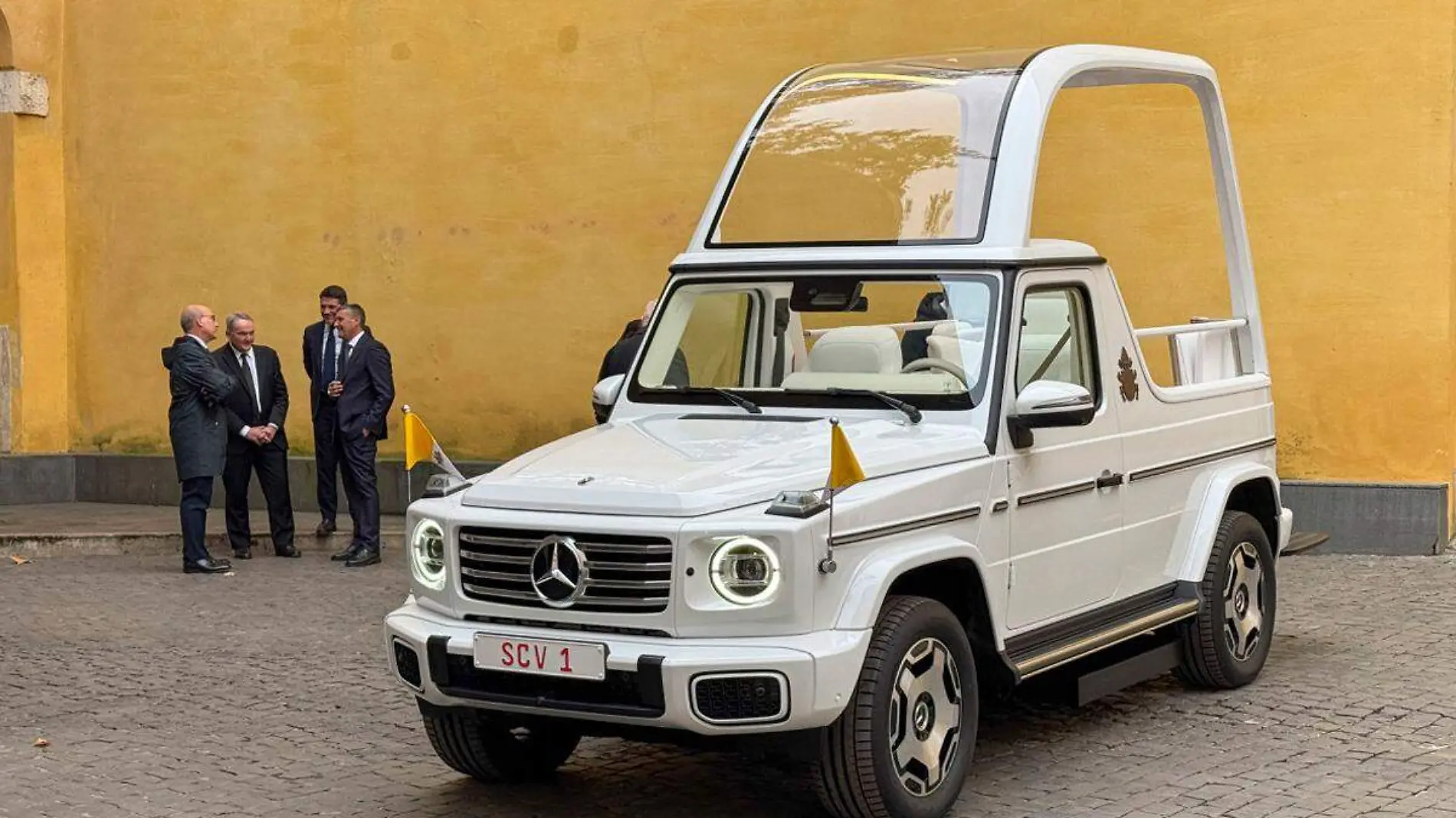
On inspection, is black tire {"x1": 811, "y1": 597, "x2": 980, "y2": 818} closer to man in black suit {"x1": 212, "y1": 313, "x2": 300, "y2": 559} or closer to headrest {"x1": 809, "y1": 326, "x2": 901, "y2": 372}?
headrest {"x1": 809, "y1": 326, "x2": 901, "y2": 372}

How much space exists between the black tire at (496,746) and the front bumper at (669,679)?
49 cm

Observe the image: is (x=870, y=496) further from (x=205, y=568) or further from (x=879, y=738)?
(x=205, y=568)

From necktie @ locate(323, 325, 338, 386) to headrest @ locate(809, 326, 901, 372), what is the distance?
693 cm

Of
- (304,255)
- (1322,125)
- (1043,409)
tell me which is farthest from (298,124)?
(1043,409)

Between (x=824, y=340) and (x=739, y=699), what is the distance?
1.98 metres

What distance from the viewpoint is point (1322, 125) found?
41.8 feet

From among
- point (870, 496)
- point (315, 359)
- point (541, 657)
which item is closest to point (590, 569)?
point (541, 657)

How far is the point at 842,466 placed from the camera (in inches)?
239

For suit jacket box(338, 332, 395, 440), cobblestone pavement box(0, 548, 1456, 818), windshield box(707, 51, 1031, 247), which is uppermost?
windshield box(707, 51, 1031, 247)

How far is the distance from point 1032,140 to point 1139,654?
2170 millimetres

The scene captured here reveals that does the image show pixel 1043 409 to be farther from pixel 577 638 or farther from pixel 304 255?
pixel 304 255

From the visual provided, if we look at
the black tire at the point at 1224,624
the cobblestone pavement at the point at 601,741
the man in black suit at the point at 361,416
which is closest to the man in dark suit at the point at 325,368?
the man in black suit at the point at 361,416

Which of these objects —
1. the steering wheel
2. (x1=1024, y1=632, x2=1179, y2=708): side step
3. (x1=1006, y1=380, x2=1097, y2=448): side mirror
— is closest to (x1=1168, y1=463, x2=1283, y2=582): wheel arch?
(x1=1024, y1=632, x2=1179, y2=708): side step

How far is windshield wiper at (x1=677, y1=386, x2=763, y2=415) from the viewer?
287 inches
